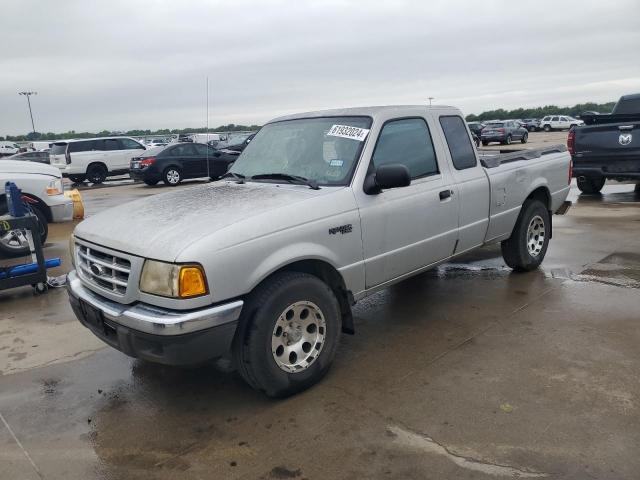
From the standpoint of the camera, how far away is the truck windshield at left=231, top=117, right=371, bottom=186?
Answer: 398 cm

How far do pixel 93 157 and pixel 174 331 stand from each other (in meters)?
21.1

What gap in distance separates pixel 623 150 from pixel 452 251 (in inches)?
275

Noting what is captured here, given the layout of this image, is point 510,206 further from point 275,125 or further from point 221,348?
point 221,348

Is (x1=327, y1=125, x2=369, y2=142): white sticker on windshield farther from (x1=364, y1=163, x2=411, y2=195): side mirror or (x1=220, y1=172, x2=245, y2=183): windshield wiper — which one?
(x1=220, y1=172, x2=245, y2=183): windshield wiper

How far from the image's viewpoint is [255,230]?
10.5 ft

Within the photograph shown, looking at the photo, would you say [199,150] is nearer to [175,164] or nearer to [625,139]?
[175,164]

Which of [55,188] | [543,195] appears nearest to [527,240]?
[543,195]

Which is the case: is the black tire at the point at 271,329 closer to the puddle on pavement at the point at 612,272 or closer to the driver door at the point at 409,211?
the driver door at the point at 409,211

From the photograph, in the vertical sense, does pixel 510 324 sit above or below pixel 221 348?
below

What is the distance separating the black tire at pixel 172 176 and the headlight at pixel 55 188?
37.0 feet

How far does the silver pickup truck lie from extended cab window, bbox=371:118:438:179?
0.04 feet

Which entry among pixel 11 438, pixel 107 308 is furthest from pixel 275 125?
pixel 11 438

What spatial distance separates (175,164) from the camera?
19562 millimetres

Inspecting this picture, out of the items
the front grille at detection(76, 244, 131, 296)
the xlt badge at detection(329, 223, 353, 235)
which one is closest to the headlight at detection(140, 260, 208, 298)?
the front grille at detection(76, 244, 131, 296)
